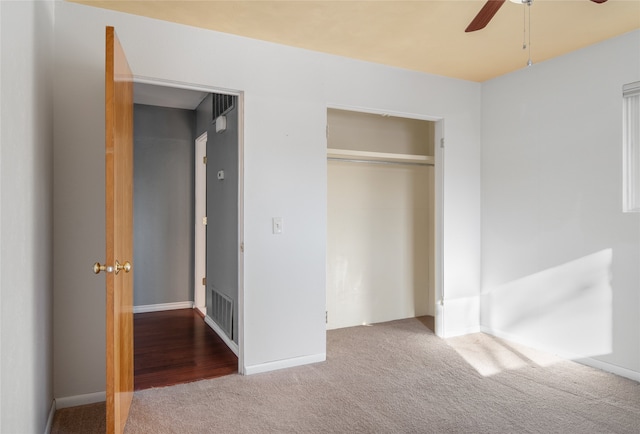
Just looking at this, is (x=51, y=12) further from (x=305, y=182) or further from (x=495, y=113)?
(x=495, y=113)

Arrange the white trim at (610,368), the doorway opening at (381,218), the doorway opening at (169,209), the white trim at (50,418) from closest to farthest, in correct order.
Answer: the white trim at (50,418), the white trim at (610,368), the doorway opening at (381,218), the doorway opening at (169,209)

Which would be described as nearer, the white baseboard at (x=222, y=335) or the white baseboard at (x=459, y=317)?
the white baseboard at (x=222, y=335)

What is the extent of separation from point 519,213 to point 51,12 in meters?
3.69

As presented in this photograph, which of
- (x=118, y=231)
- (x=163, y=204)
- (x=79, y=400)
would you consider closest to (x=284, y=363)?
(x=79, y=400)

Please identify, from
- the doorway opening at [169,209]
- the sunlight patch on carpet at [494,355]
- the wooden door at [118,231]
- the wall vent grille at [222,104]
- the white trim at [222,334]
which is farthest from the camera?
the doorway opening at [169,209]

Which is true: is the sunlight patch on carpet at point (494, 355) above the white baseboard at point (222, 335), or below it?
below

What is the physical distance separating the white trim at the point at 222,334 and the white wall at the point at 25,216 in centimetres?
140

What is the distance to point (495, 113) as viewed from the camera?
Result: 157 inches

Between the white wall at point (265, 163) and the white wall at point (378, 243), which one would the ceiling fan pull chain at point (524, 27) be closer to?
the white wall at point (265, 163)

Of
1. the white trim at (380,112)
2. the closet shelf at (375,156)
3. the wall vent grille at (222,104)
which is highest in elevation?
the wall vent grille at (222,104)

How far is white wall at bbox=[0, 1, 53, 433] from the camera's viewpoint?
140 cm

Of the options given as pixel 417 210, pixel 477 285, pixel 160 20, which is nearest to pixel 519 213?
pixel 477 285

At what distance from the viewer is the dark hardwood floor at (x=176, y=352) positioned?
307 centimetres

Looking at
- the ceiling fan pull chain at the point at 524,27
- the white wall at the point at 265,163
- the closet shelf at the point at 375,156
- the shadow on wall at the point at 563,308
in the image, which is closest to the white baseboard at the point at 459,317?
the white wall at the point at 265,163
